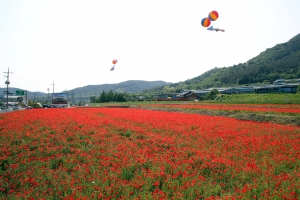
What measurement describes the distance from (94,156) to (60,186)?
2.76 meters

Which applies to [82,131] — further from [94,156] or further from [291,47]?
[291,47]

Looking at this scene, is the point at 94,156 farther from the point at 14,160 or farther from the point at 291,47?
the point at 291,47

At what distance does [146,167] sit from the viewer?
8109 mm

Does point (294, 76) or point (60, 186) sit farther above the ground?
point (294, 76)

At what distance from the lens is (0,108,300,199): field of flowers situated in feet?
20.0

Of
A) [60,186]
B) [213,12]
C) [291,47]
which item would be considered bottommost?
[60,186]

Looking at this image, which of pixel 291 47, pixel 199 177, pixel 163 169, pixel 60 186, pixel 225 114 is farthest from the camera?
pixel 291 47

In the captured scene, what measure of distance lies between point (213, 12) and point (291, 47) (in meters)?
196

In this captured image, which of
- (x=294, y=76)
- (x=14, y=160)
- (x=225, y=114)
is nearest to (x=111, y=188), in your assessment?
(x=14, y=160)

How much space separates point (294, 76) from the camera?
123500 mm

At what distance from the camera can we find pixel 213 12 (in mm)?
17594

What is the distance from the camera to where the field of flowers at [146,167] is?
6102mm

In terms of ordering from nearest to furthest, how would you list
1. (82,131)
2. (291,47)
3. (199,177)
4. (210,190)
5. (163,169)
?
(210,190) < (199,177) < (163,169) < (82,131) < (291,47)

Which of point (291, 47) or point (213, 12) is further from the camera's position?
point (291, 47)
